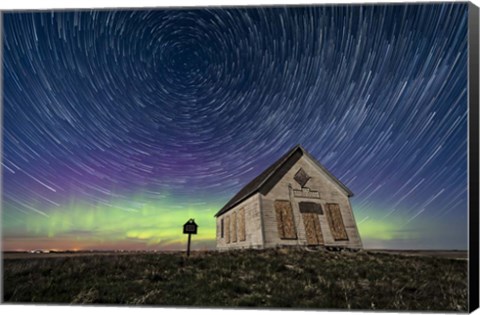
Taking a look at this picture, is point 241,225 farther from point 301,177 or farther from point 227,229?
point 301,177

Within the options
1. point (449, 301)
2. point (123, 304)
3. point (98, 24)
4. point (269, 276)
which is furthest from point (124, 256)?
point (449, 301)

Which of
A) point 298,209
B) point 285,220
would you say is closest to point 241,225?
point 285,220

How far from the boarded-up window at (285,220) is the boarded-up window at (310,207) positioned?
46 centimetres

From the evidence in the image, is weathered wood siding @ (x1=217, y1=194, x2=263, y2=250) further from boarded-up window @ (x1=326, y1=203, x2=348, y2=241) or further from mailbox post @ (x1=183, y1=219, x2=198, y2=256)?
mailbox post @ (x1=183, y1=219, x2=198, y2=256)

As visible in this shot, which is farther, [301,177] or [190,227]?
[301,177]

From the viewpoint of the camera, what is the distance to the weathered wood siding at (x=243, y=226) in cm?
1773

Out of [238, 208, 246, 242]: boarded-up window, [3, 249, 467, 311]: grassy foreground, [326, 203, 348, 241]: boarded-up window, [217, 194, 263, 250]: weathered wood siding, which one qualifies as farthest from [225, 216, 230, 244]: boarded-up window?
[3, 249, 467, 311]: grassy foreground

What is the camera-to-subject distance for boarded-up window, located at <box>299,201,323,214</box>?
17.8m

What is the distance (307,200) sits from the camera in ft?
59.6

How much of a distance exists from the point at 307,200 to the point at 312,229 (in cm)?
110

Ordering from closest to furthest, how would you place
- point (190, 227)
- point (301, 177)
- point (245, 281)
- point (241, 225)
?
point (245, 281) → point (190, 227) → point (301, 177) → point (241, 225)

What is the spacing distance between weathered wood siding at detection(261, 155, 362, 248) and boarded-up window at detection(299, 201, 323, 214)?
0.12m

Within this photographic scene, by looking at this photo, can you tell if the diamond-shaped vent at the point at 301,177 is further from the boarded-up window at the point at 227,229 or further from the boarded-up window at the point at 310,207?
the boarded-up window at the point at 227,229

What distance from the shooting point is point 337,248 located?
17234 millimetres
